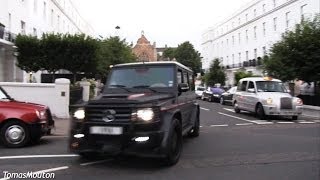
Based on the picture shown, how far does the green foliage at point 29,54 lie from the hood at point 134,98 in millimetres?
22043

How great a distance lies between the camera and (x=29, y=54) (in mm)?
30594

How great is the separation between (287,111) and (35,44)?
17720mm

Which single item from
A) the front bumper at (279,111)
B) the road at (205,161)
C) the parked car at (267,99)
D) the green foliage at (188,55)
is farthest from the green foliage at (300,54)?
the green foliage at (188,55)

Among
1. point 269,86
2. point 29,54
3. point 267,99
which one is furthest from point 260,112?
point 29,54

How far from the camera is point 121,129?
8.30 metres

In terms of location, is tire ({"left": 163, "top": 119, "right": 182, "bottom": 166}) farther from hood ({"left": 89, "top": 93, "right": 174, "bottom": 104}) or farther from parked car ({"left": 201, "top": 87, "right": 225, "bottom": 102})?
parked car ({"left": 201, "top": 87, "right": 225, "bottom": 102})

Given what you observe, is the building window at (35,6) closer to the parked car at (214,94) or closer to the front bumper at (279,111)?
the parked car at (214,94)

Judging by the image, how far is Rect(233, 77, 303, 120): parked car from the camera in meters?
19.6

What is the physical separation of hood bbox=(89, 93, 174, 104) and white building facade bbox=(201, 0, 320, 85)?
3448 cm

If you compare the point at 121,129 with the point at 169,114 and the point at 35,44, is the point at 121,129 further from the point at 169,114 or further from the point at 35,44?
the point at 35,44

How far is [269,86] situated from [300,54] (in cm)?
617

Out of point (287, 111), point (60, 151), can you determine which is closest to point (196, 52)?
point (287, 111)

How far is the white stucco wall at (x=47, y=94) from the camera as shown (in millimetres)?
18672

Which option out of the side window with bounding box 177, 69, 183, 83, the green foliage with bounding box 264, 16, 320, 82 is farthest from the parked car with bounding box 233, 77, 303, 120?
the side window with bounding box 177, 69, 183, 83
